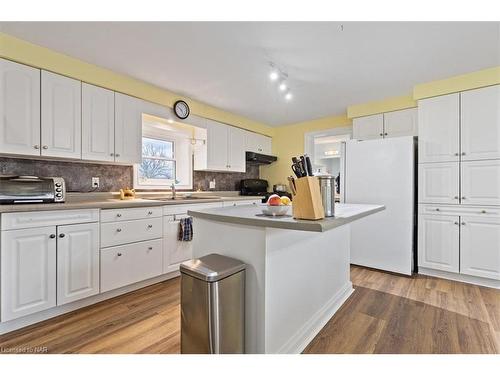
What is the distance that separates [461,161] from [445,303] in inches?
58.9

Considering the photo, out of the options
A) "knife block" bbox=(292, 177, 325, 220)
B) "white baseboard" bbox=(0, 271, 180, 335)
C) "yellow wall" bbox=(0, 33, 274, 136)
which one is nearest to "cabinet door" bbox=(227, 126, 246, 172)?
"yellow wall" bbox=(0, 33, 274, 136)

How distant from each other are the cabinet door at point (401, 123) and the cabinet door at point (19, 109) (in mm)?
3846

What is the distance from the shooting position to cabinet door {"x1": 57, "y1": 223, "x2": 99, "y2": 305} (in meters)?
1.91

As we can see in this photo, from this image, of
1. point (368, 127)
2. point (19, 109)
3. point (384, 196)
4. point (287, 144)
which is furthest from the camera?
point (287, 144)

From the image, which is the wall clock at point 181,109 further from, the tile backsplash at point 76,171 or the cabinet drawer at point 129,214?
the cabinet drawer at point 129,214

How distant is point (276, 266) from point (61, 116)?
225 centimetres

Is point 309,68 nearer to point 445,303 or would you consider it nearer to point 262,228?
point 262,228

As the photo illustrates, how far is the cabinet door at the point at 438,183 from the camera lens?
8.88 ft

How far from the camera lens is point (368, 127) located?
11.5 ft

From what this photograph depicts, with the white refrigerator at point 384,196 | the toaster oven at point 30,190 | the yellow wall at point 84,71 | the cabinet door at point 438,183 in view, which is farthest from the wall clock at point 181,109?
the cabinet door at point 438,183

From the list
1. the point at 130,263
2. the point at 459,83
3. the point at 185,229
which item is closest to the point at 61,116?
the point at 130,263

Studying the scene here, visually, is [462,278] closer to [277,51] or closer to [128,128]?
[277,51]

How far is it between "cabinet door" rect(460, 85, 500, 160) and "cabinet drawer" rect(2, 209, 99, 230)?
3.72 m

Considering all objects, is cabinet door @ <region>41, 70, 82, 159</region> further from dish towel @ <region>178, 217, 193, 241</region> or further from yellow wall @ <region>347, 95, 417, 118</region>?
yellow wall @ <region>347, 95, 417, 118</region>
